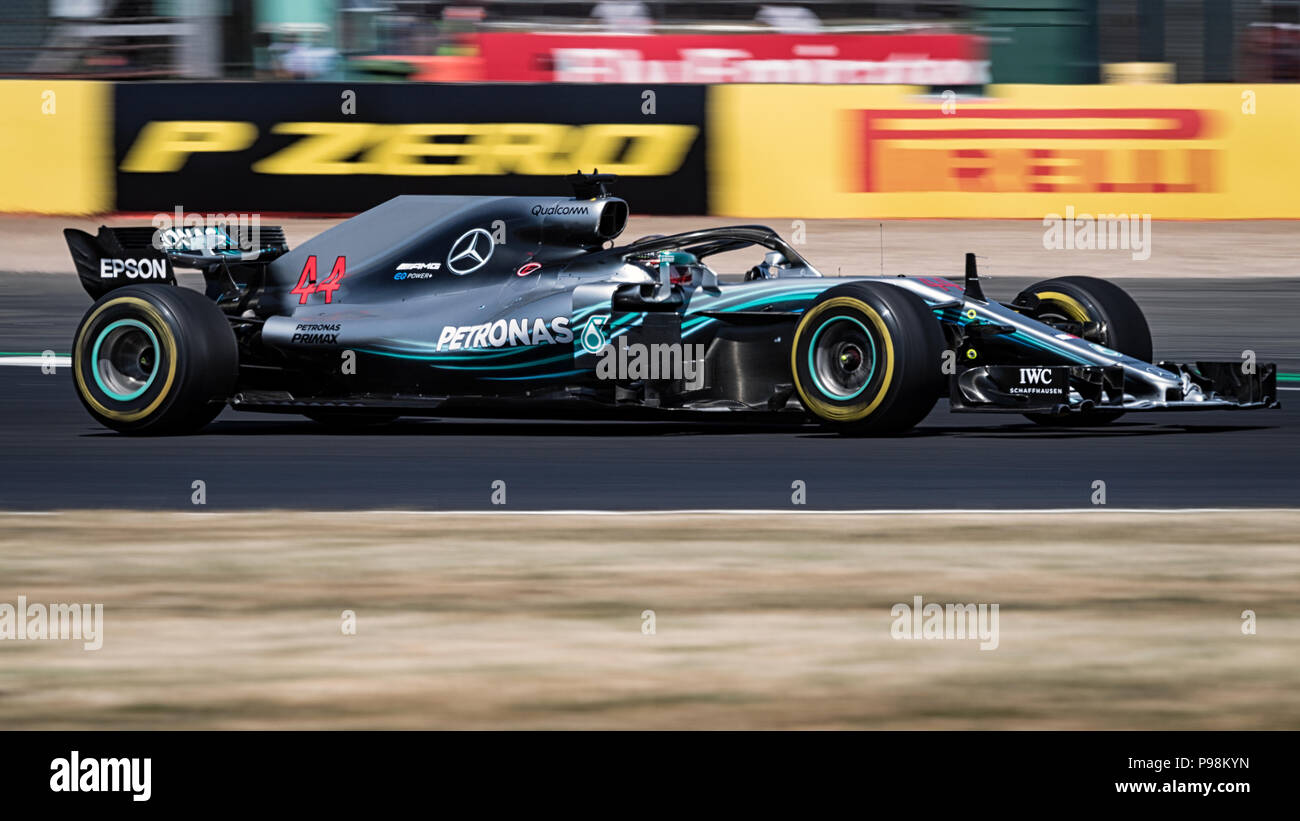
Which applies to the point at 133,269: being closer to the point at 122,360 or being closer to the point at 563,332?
the point at 122,360

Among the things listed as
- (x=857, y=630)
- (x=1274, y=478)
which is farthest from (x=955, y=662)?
(x=1274, y=478)

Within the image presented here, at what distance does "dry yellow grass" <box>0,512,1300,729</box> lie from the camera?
5238 millimetres

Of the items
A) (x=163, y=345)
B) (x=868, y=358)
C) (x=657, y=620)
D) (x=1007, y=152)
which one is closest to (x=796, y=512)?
(x=868, y=358)

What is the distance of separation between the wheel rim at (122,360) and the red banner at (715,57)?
11808 mm

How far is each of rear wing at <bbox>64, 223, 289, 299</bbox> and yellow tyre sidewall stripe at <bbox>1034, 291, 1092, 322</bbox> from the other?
385 centimetres

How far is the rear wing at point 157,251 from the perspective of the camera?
A: 11031 millimetres

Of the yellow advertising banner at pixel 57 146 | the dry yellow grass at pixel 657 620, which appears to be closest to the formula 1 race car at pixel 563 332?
the dry yellow grass at pixel 657 620

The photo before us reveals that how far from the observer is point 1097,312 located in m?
10.8

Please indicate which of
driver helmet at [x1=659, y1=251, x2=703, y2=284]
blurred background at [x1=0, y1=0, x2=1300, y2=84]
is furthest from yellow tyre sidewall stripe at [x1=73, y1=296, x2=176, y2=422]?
blurred background at [x1=0, y1=0, x2=1300, y2=84]

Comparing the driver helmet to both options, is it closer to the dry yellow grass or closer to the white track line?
the dry yellow grass

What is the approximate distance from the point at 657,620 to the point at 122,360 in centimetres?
528

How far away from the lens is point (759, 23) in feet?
74.1

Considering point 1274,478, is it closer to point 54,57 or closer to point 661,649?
point 661,649

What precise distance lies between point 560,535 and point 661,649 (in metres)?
1.87
